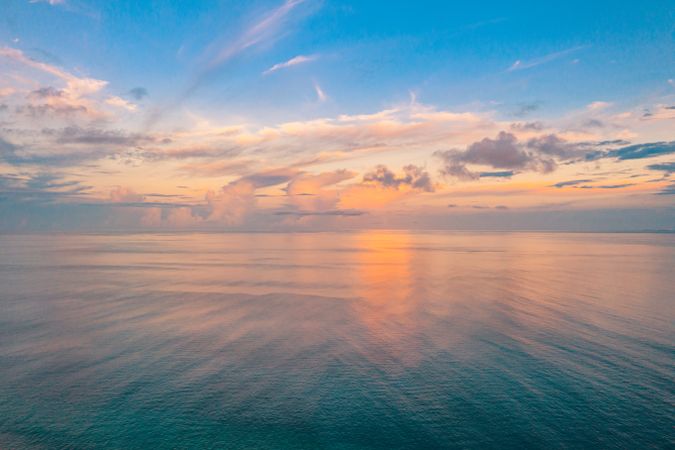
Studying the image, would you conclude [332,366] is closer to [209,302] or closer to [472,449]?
[472,449]

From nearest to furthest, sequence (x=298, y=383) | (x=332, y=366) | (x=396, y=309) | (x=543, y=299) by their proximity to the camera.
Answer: (x=298, y=383), (x=332, y=366), (x=396, y=309), (x=543, y=299)

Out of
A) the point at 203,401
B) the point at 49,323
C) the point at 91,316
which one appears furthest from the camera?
the point at 91,316

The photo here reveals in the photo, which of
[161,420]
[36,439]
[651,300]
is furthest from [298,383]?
[651,300]

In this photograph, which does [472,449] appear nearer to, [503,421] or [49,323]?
[503,421]

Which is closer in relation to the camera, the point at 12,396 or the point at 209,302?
the point at 12,396

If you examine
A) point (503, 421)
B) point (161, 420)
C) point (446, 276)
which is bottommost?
point (446, 276)

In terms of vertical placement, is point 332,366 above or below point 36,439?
below
